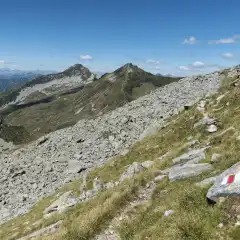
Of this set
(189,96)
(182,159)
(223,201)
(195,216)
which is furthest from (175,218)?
(189,96)

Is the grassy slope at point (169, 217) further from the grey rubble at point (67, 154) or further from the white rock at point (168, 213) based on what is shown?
the grey rubble at point (67, 154)

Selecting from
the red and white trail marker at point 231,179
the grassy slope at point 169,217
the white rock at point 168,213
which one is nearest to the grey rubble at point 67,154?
the grassy slope at point 169,217

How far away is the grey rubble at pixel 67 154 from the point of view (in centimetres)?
3875

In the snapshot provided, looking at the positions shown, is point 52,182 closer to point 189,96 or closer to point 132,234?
point 132,234

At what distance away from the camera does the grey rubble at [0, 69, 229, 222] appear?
127 feet

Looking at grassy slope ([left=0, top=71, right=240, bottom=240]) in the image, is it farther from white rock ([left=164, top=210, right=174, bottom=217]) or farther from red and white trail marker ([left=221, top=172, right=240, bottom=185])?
red and white trail marker ([left=221, top=172, right=240, bottom=185])

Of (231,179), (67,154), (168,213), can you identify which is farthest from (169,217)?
(67,154)

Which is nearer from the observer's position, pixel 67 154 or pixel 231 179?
pixel 231 179

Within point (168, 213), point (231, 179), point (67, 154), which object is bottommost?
point (67, 154)

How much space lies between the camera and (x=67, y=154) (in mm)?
47844

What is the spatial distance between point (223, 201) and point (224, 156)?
6.57 m

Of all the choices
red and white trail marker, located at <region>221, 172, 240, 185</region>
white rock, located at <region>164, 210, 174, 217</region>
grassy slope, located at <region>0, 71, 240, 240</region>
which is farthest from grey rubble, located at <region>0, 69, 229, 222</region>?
red and white trail marker, located at <region>221, 172, 240, 185</region>

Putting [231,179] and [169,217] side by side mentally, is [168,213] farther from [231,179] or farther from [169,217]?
[231,179]

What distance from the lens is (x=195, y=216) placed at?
10.9m
